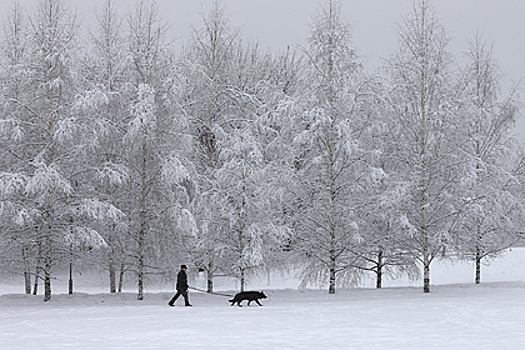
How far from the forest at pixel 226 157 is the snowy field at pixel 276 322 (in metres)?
1.76

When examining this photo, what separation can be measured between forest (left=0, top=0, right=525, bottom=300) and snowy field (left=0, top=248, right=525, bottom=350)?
176 cm

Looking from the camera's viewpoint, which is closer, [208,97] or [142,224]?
[142,224]

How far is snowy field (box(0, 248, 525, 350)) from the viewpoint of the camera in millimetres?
10867

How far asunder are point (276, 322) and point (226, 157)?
7.73m

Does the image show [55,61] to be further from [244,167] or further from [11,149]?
[244,167]

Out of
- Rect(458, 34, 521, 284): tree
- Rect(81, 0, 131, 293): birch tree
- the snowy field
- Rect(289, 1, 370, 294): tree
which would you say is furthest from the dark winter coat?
Rect(458, 34, 521, 284): tree

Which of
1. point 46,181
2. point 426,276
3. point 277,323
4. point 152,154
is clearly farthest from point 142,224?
point 426,276

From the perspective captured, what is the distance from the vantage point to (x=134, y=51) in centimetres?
1973

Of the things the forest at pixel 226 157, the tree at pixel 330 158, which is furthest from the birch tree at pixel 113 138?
the tree at pixel 330 158

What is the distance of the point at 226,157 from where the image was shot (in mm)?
19750

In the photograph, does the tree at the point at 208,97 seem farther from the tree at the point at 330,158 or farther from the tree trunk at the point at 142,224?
the tree at the point at 330,158

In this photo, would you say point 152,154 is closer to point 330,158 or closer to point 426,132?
point 330,158

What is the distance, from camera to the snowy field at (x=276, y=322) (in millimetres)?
10867

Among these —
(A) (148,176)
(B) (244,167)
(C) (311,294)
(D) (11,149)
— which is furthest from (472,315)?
(D) (11,149)
